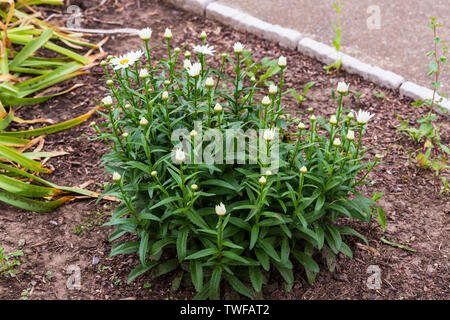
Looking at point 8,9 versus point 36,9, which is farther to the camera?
point 36,9

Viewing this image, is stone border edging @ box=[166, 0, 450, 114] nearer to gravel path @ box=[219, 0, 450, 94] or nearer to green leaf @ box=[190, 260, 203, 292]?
gravel path @ box=[219, 0, 450, 94]

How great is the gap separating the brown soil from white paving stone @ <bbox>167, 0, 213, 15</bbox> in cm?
160

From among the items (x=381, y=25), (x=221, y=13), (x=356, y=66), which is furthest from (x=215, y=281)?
(x=381, y=25)

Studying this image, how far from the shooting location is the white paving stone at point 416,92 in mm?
4004

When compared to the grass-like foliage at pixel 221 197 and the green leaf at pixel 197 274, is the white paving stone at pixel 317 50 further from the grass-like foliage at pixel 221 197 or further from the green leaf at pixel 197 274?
the green leaf at pixel 197 274

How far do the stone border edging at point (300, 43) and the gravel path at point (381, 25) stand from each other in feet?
0.53

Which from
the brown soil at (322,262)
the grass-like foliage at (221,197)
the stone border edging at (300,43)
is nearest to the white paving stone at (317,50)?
the stone border edging at (300,43)

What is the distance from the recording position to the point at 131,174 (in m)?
2.67

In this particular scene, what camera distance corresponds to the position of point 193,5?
530 centimetres

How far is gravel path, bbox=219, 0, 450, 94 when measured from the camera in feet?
14.7

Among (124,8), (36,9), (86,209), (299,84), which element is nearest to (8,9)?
(36,9)

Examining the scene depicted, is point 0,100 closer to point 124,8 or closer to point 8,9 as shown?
point 8,9

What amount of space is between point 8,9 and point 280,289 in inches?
152

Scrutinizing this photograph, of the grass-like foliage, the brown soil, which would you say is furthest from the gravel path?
the grass-like foliage
